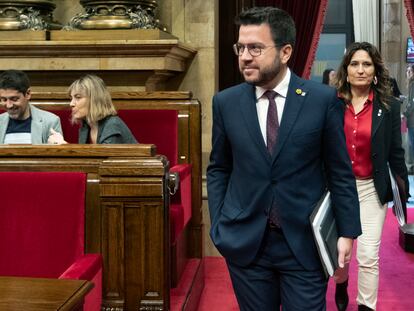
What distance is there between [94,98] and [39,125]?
0.50 m

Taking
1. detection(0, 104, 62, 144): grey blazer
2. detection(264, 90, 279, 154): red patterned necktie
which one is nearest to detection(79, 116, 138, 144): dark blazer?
detection(0, 104, 62, 144): grey blazer

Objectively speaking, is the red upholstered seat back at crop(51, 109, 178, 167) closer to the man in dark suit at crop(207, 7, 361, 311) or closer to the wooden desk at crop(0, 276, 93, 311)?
the man in dark suit at crop(207, 7, 361, 311)

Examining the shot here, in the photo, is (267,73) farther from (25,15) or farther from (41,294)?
(25,15)

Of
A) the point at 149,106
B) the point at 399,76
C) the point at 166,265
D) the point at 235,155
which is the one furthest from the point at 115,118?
the point at 399,76

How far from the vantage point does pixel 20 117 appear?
191 inches

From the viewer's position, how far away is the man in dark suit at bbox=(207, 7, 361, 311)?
260 centimetres

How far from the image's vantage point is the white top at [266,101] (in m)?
2.69

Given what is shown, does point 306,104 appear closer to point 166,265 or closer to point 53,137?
point 166,265

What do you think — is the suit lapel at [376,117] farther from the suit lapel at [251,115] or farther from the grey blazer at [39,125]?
the grey blazer at [39,125]

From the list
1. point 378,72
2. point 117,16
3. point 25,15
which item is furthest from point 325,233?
point 25,15

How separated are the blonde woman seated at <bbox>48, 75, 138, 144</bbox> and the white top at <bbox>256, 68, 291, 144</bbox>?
74.3 inches

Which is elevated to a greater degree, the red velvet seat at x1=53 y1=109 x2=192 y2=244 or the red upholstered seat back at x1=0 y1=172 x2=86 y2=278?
the red velvet seat at x1=53 y1=109 x2=192 y2=244

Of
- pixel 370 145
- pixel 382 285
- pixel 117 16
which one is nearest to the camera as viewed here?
pixel 370 145

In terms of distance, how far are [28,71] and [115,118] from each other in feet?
6.12
